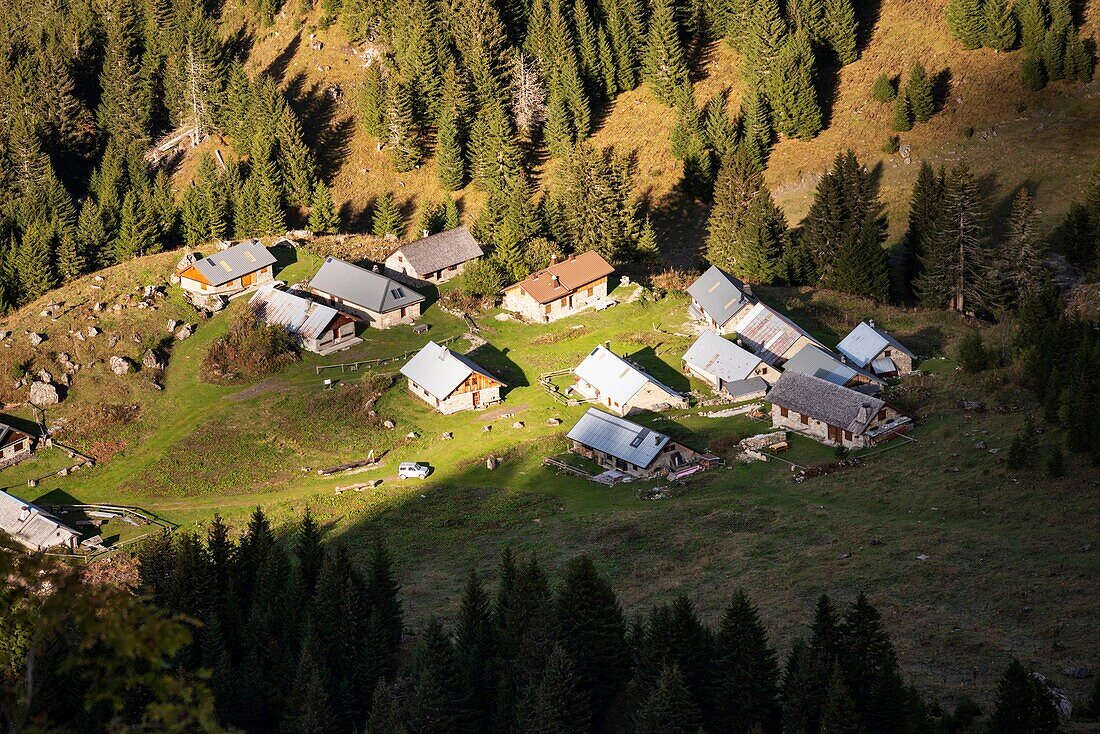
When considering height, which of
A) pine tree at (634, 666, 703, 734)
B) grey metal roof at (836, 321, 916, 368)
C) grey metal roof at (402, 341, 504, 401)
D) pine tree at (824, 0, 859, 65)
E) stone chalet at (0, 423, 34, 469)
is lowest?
pine tree at (634, 666, 703, 734)

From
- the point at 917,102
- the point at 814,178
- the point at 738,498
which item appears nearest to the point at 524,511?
the point at 738,498

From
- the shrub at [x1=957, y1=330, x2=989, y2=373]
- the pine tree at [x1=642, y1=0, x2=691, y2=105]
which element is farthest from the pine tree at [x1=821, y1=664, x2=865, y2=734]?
the pine tree at [x1=642, y1=0, x2=691, y2=105]

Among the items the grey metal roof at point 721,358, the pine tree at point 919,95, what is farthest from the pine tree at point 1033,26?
the grey metal roof at point 721,358

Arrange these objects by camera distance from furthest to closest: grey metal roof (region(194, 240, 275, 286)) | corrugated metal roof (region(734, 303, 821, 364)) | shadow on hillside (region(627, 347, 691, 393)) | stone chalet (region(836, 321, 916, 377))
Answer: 1. grey metal roof (region(194, 240, 275, 286))
2. corrugated metal roof (region(734, 303, 821, 364))
3. shadow on hillside (region(627, 347, 691, 393))
4. stone chalet (region(836, 321, 916, 377))

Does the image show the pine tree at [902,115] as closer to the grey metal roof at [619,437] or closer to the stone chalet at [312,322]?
the grey metal roof at [619,437]

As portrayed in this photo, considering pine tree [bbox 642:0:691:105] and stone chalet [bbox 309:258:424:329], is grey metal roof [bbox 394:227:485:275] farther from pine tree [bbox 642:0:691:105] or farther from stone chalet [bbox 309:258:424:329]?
pine tree [bbox 642:0:691:105]

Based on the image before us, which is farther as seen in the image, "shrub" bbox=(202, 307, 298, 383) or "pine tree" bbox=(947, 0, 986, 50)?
"pine tree" bbox=(947, 0, 986, 50)

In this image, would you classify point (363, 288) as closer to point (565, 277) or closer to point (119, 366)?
point (565, 277)

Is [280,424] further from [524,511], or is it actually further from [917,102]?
[917,102]
